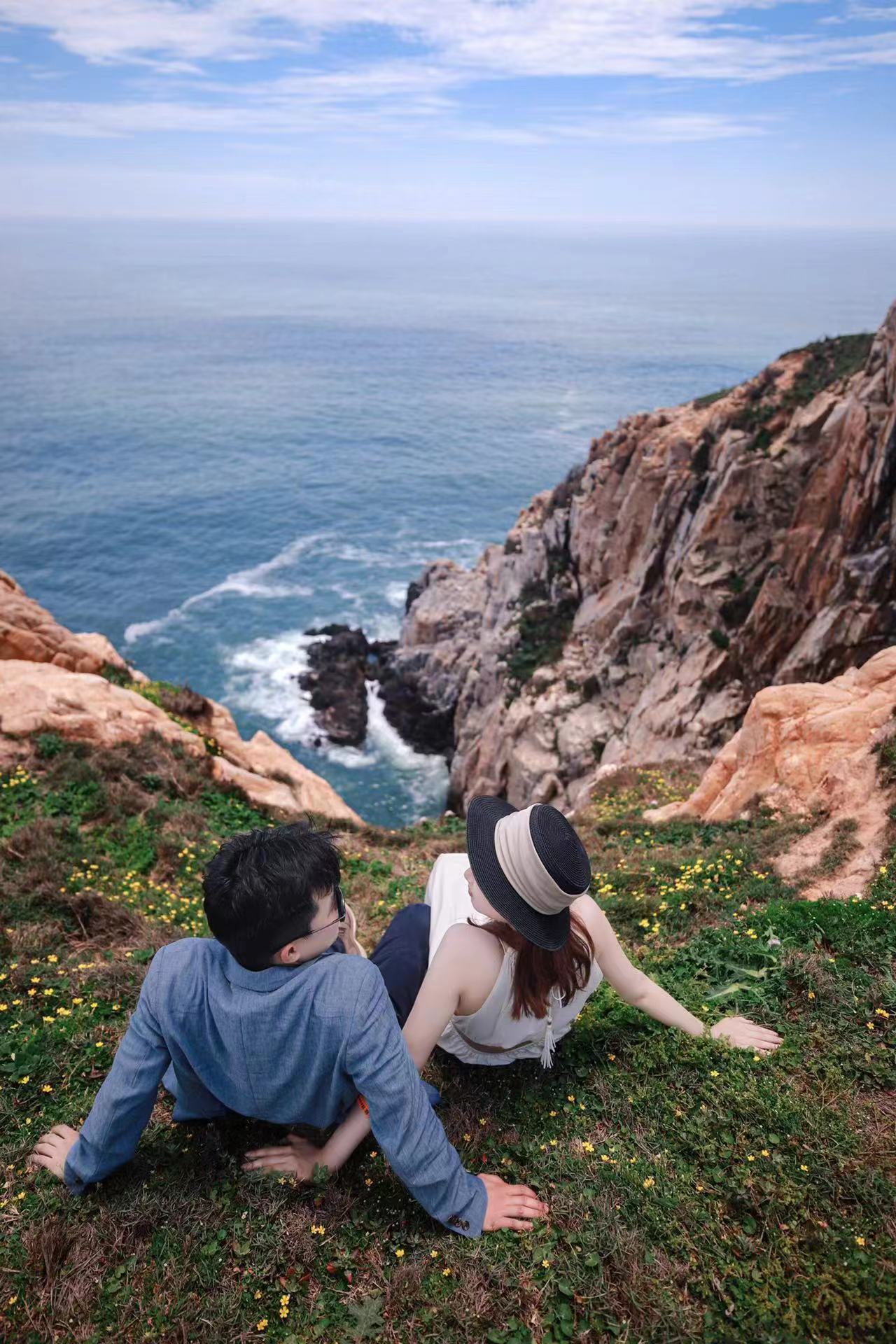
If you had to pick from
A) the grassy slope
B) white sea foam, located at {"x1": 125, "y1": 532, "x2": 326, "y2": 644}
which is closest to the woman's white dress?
the grassy slope

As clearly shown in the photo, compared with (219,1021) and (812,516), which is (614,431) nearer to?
(812,516)

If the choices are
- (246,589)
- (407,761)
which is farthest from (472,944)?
(246,589)

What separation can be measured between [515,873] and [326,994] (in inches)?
43.0

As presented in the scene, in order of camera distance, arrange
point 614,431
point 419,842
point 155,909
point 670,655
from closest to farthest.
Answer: point 155,909, point 419,842, point 670,655, point 614,431

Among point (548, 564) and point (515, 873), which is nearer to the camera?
point (515, 873)

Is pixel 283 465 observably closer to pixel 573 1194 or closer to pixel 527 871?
pixel 527 871

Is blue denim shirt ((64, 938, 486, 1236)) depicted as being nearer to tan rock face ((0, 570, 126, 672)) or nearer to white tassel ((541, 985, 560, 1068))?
white tassel ((541, 985, 560, 1068))

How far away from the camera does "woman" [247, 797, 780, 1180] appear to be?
3.88m

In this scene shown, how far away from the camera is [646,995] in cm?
473

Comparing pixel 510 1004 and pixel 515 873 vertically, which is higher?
pixel 515 873

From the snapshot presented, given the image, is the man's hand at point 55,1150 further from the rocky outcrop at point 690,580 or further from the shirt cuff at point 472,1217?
the rocky outcrop at point 690,580

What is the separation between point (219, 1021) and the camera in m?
3.86

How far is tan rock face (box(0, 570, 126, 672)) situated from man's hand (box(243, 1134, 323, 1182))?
1339 cm

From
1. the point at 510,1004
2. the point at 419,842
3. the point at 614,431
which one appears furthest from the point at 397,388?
the point at 510,1004
